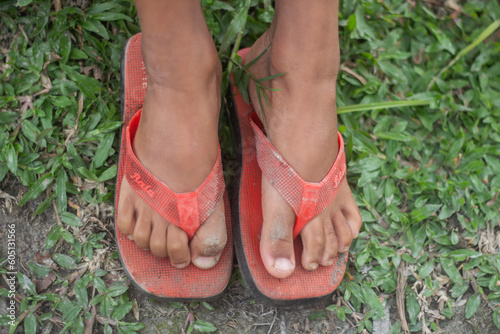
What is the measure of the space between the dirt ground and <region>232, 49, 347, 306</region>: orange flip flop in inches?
5.2

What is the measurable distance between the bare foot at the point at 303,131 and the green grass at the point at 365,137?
0.26 metres

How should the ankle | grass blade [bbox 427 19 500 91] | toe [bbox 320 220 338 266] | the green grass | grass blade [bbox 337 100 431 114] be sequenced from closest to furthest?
1. the ankle
2. toe [bbox 320 220 338 266]
3. the green grass
4. grass blade [bbox 337 100 431 114]
5. grass blade [bbox 427 19 500 91]

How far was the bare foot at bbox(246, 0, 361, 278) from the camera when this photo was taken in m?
1.37

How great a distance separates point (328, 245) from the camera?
1465 mm

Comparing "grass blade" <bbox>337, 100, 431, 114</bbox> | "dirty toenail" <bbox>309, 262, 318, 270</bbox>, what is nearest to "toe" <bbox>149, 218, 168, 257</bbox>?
"dirty toenail" <bbox>309, 262, 318, 270</bbox>

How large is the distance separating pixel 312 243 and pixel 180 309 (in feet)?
1.71

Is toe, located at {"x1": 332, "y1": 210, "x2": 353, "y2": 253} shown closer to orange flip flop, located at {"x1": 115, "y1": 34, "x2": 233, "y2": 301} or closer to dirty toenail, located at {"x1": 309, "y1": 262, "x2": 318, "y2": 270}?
dirty toenail, located at {"x1": 309, "y1": 262, "x2": 318, "y2": 270}

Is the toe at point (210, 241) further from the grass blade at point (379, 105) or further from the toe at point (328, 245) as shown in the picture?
the grass blade at point (379, 105)

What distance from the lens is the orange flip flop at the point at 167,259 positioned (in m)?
1.37

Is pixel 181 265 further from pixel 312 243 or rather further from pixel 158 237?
pixel 312 243

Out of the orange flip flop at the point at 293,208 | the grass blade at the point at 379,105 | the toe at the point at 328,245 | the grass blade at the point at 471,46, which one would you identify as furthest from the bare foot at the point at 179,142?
the grass blade at the point at 471,46

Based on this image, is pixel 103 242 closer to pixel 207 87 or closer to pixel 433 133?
pixel 207 87

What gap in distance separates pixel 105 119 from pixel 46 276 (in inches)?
24.2

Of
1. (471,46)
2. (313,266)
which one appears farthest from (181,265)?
(471,46)
